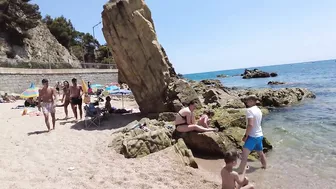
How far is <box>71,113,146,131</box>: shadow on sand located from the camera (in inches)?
448

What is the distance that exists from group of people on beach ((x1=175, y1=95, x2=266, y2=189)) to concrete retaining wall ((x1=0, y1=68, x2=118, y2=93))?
23.0m

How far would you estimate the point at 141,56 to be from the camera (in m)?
13.5

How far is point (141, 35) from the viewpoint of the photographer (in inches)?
523

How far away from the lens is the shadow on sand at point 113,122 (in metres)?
11.4

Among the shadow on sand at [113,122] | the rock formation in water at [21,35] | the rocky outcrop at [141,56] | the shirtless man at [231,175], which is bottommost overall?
the shadow on sand at [113,122]

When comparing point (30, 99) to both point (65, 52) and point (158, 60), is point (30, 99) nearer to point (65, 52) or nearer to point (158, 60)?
point (158, 60)

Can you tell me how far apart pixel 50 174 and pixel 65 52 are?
51.6m

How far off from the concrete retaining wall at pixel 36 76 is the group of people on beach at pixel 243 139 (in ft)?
75.3

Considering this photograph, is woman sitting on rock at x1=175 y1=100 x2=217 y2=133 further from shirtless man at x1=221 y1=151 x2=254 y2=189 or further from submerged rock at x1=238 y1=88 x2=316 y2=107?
submerged rock at x1=238 y1=88 x2=316 y2=107

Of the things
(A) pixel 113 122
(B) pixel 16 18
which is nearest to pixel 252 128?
(A) pixel 113 122

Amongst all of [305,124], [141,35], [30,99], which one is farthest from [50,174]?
[30,99]

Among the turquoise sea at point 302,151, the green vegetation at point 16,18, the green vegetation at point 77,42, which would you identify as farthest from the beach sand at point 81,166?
the green vegetation at point 77,42

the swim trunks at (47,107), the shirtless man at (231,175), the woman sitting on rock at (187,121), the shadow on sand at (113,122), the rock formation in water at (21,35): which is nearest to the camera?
the shirtless man at (231,175)

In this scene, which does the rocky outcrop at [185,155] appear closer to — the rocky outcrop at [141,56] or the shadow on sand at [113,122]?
the shadow on sand at [113,122]
